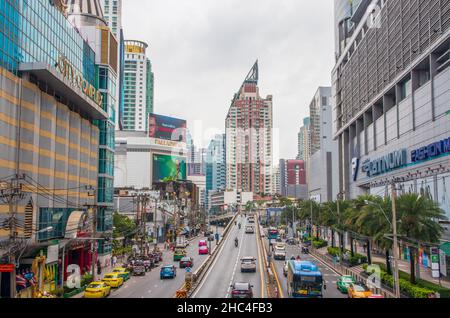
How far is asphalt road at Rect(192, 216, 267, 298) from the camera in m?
40.8

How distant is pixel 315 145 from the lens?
191625mm

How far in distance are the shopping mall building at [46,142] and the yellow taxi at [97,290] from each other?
3.92 m

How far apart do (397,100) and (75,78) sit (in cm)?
4915

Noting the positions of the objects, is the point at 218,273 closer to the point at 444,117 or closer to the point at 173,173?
the point at 444,117

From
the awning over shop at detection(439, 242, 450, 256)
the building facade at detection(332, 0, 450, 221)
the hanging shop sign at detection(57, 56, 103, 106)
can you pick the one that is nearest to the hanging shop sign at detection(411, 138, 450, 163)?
the building facade at detection(332, 0, 450, 221)

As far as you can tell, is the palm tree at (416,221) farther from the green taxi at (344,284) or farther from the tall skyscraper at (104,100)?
the tall skyscraper at (104,100)

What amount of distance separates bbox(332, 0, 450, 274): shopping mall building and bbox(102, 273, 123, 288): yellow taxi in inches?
1032

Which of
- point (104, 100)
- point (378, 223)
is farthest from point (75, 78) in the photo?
point (378, 223)

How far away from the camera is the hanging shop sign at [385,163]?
71.8 metres

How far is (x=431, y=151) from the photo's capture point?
6034cm

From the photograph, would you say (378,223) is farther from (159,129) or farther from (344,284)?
(159,129)

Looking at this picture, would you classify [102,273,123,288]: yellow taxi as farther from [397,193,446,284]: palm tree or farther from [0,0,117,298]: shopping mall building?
[397,193,446,284]: palm tree

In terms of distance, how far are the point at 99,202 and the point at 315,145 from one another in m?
136
